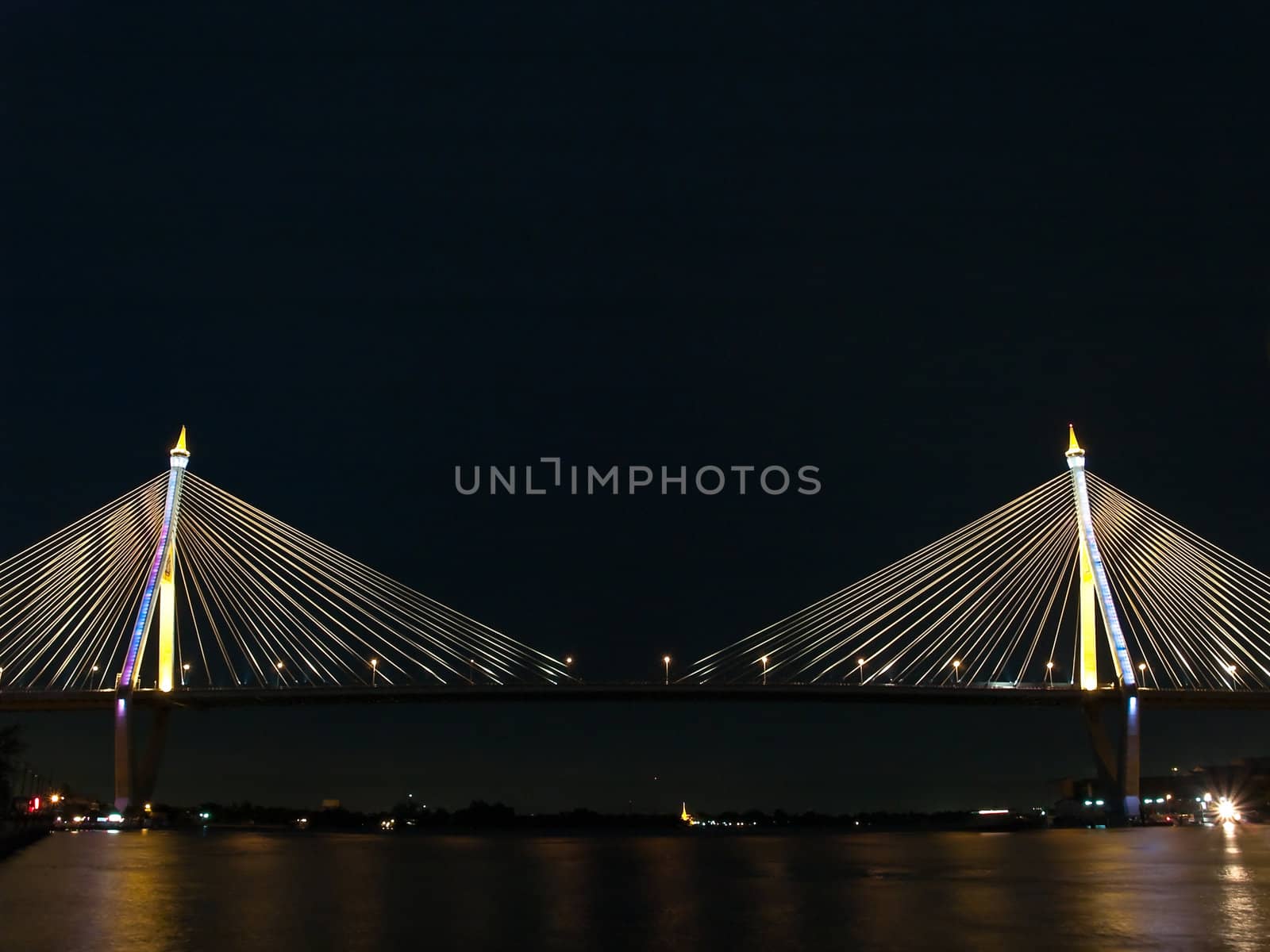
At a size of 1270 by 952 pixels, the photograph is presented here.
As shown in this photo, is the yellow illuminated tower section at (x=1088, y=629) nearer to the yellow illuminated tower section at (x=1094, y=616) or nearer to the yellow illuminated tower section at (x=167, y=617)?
the yellow illuminated tower section at (x=1094, y=616)

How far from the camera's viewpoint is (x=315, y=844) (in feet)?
139

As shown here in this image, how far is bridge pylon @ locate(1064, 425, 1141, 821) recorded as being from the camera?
47.1 metres

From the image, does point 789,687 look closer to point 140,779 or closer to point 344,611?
point 344,611

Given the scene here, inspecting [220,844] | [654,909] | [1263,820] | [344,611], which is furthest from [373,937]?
[1263,820]

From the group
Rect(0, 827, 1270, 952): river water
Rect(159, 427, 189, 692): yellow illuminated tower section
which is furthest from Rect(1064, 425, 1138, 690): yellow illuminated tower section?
Rect(159, 427, 189, 692): yellow illuminated tower section

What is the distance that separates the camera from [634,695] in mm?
50188

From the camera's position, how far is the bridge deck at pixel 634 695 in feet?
160

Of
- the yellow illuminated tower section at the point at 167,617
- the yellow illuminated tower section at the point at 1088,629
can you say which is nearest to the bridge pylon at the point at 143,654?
the yellow illuminated tower section at the point at 167,617

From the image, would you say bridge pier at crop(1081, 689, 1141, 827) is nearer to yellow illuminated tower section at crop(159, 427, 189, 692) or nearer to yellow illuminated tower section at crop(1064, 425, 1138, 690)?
yellow illuminated tower section at crop(1064, 425, 1138, 690)

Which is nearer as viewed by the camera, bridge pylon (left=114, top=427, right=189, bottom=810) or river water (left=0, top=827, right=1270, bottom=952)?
river water (left=0, top=827, right=1270, bottom=952)

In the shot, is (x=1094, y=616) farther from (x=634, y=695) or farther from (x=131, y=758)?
(x=131, y=758)

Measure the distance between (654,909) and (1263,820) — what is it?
5688 cm

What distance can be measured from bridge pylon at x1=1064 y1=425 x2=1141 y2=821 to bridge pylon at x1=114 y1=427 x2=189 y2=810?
98.8 ft

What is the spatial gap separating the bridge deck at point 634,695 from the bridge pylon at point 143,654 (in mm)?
775
